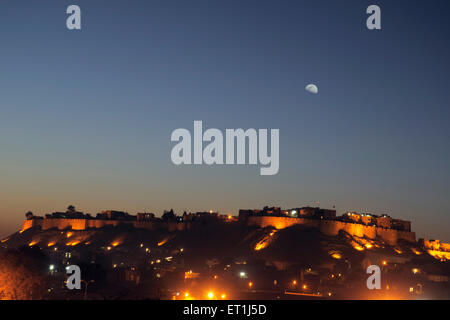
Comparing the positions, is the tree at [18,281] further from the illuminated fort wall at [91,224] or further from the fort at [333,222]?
the illuminated fort wall at [91,224]

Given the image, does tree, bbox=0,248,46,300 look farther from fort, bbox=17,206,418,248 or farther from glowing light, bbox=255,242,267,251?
fort, bbox=17,206,418,248

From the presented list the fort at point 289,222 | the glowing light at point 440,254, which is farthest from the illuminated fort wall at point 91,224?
the glowing light at point 440,254

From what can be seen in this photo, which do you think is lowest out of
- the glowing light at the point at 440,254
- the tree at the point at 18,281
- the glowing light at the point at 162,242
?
the glowing light at the point at 440,254

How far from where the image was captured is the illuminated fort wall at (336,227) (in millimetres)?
132125

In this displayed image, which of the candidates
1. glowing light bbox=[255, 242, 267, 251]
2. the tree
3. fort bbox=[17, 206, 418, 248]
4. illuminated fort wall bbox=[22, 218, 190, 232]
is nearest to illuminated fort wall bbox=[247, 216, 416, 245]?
fort bbox=[17, 206, 418, 248]

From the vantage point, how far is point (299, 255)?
10844 cm

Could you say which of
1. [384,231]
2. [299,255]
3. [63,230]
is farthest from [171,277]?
[63,230]

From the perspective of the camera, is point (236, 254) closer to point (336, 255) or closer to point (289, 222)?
point (336, 255)

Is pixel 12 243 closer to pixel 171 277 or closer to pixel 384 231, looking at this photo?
pixel 171 277

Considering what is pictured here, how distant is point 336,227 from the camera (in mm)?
132125

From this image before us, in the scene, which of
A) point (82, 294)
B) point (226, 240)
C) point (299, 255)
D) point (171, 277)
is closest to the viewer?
point (82, 294)

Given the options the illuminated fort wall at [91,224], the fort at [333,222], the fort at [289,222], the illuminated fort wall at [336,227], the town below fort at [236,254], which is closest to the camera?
the town below fort at [236,254]

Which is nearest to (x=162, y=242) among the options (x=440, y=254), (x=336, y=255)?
(x=336, y=255)
